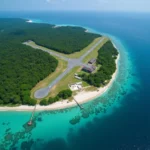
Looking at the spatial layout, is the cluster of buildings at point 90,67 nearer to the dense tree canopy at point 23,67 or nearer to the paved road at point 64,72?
the paved road at point 64,72

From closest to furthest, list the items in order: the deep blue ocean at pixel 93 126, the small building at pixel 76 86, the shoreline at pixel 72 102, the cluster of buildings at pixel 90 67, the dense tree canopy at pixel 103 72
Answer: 1. the deep blue ocean at pixel 93 126
2. the shoreline at pixel 72 102
3. the small building at pixel 76 86
4. the dense tree canopy at pixel 103 72
5. the cluster of buildings at pixel 90 67

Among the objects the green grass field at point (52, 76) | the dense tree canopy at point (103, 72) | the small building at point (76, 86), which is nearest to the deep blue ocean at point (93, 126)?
the dense tree canopy at point (103, 72)

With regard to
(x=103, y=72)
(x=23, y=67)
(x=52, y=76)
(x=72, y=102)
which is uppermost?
(x=103, y=72)

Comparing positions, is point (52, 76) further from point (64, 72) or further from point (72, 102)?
point (72, 102)

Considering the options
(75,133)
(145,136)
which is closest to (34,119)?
(75,133)

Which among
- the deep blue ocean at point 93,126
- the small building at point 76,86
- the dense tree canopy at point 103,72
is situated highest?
the dense tree canopy at point 103,72

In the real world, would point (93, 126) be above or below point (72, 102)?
below

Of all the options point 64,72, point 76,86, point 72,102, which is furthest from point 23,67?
point 72,102

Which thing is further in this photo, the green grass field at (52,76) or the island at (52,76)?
the green grass field at (52,76)

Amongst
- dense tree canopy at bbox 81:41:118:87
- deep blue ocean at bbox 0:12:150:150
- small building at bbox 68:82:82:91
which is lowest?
deep blue ocean at bbox 0:12:150:150

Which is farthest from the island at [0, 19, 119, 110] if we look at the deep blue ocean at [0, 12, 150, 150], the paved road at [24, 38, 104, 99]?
the deep blue ocean at [0, 12, 150, 150]

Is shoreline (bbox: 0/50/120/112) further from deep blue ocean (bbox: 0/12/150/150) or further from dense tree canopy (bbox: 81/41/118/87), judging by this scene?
dense tree canopy (bbox: 81/41/118/87)

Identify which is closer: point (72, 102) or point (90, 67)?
point (72, 102)
